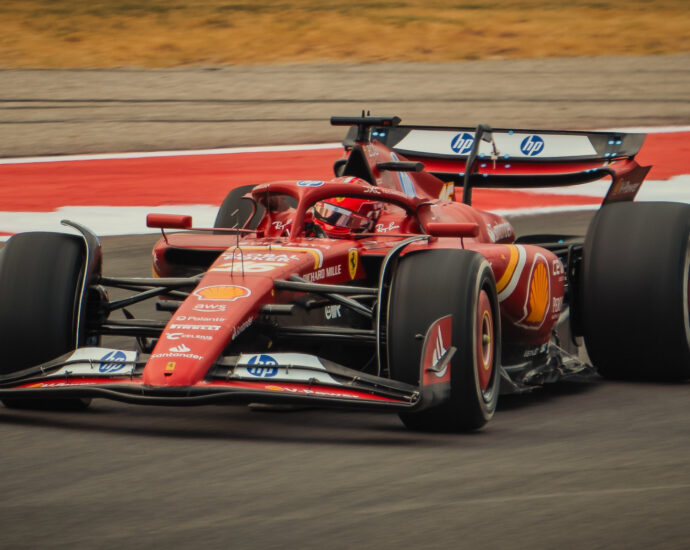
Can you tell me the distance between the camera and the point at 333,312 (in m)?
6.46

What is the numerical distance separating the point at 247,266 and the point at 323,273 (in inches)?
16.5

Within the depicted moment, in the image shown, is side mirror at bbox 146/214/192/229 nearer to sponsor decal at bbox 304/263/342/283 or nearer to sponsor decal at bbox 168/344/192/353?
sponsor decal at bbox 304/263/342/283

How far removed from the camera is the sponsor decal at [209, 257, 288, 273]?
6.05 m

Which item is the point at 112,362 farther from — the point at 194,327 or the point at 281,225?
the point at 281,225

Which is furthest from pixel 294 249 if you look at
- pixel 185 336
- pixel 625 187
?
pixel 625 187

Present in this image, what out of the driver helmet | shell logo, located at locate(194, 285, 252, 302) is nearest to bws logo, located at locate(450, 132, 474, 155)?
the driver helmet

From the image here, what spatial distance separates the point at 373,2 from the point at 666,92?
9.46 meters

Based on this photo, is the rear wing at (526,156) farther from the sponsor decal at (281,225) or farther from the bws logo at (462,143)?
the sponsor decal at (281,225)

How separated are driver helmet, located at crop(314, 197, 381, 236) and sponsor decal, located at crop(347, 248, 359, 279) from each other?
0.45m

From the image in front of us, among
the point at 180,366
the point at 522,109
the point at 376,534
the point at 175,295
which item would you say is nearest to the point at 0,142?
the point at 522,109

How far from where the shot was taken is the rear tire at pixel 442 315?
5.59m

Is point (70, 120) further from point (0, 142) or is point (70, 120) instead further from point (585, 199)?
point (585, 199)

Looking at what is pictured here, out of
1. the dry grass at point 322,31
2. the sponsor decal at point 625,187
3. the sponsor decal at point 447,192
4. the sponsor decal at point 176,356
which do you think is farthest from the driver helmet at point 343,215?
the dry grass at point 322,31

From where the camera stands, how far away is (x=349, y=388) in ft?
17.7
